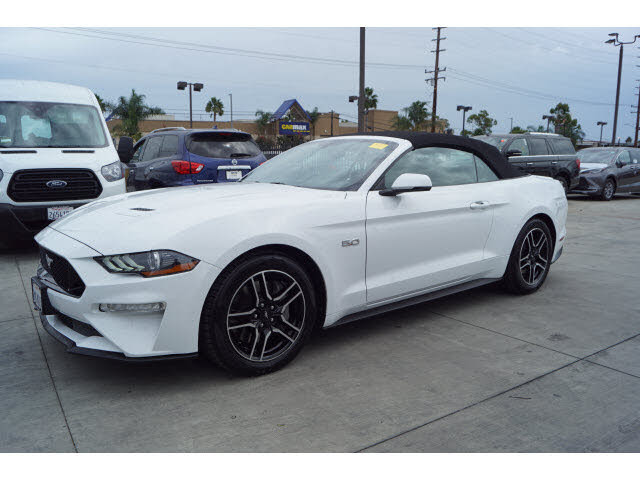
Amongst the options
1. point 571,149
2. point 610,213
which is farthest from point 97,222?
point 571,149

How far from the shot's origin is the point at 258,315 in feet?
10.3

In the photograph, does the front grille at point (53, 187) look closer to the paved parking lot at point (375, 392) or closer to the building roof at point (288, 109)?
the paved parking lot at point (375, 392)

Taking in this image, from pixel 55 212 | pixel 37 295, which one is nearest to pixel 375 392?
pixel 37 295

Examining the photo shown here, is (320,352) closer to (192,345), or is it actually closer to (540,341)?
(192,345)

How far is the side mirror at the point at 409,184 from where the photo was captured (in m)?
3.57

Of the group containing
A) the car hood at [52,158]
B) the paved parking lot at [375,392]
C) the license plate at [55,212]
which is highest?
the car hood at [52,158]

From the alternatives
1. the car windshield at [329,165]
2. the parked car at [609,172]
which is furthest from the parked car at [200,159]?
the parked car at [609,172]

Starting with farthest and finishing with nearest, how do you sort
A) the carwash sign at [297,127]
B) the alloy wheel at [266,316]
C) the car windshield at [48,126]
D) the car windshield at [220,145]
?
the carwash sign at [297,127], the car windshield at [220,145], the car windshield at [48,126], the alloy wheel at [266,316]

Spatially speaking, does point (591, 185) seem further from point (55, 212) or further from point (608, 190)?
point (55, 212)

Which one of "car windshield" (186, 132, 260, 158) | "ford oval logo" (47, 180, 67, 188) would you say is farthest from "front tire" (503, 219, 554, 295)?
"ford oval logo" (47, 180, 67, 188)

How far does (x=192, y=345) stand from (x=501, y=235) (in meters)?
2.84

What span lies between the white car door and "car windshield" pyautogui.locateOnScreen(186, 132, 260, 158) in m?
4.69

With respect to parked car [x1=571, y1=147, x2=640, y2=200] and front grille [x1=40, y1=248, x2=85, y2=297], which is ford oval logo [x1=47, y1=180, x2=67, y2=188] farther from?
parked car [x1=571, y1=147, x2=640, y2=200]

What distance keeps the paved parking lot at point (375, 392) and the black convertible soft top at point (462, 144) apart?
128cm
